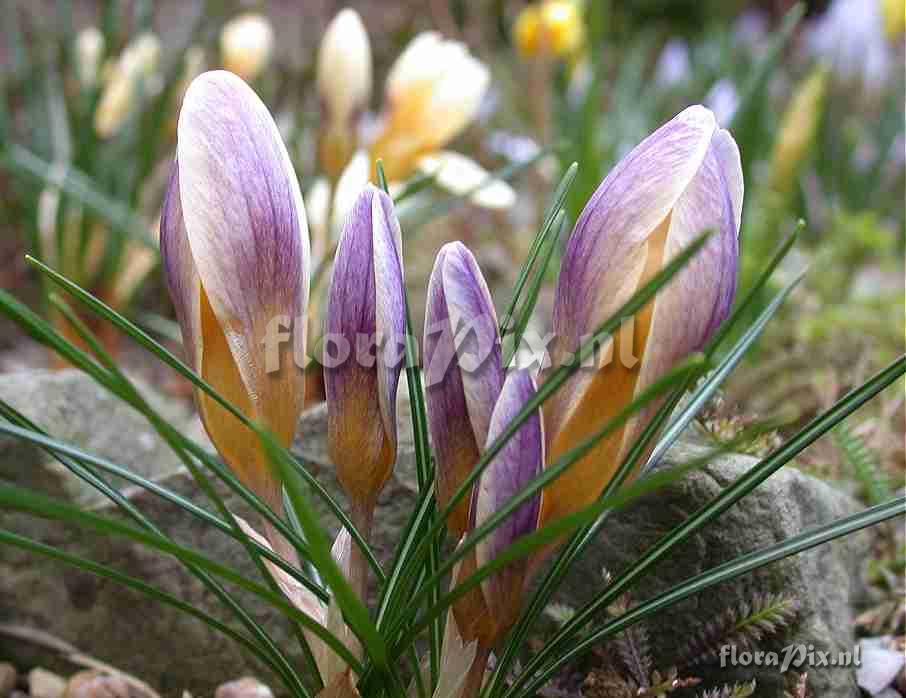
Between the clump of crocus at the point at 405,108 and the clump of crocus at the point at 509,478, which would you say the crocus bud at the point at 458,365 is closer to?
the clump of crocus at the point at 509,478

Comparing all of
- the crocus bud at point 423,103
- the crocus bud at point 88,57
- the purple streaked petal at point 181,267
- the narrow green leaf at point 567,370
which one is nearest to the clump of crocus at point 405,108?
the crocus bud at point 423,103

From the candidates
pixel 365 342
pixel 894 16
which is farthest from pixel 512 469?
pixel 894 16

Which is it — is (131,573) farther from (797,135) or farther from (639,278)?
(797,135)

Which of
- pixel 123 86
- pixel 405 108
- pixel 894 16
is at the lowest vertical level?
pixel 405 108

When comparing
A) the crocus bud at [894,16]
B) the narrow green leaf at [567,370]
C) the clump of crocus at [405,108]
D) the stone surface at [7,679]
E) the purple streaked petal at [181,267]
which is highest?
the crocus bud at [894,16]

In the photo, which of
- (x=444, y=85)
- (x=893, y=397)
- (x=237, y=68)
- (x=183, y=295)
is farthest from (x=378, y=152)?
(x=183, y=295)

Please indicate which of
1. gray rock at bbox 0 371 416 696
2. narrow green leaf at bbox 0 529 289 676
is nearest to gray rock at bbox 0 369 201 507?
gray rock at bbox 0 371 416 696

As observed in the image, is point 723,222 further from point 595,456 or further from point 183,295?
point 183,295

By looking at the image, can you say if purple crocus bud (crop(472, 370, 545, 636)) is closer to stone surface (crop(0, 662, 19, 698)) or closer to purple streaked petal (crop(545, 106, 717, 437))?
purple streaked petal (crop(545, 106, 717, 437))
